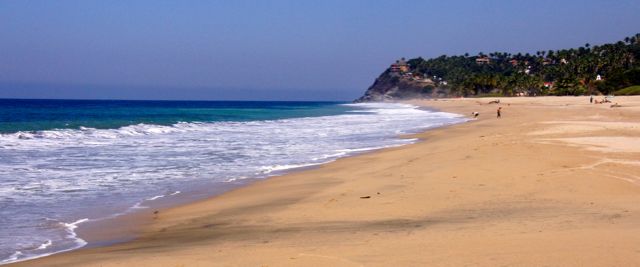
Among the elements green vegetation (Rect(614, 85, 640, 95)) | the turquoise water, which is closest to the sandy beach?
the turquoise water

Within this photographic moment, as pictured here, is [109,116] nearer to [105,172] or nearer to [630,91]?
[105,172]

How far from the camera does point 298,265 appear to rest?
5.47m

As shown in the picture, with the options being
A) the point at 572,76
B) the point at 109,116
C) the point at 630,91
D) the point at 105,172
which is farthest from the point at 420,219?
the point at 572,76

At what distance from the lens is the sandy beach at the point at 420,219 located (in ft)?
18.4

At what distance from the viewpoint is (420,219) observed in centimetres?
784

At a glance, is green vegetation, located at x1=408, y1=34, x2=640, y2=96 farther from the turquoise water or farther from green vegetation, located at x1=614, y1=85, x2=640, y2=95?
the turquoise water

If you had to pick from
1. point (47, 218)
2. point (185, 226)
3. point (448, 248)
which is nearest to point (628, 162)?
point (448, 248)

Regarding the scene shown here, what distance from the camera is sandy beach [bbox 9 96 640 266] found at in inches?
220

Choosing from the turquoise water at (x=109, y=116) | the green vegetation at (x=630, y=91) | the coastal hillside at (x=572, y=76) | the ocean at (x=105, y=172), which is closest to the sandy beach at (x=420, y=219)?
the ocean at (x=105, y=172)

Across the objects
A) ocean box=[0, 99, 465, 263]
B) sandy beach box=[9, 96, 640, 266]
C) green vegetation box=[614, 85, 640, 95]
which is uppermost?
green vegetation box=[614, 85, 640, 95]

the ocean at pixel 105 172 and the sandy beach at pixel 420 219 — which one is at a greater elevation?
the sandy beach at pixel 420 219

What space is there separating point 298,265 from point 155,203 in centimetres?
592

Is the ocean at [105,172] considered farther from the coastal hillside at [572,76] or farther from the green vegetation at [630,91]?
the coastal hillside at [572,76]

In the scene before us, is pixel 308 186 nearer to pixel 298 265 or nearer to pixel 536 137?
pixel 298 265
